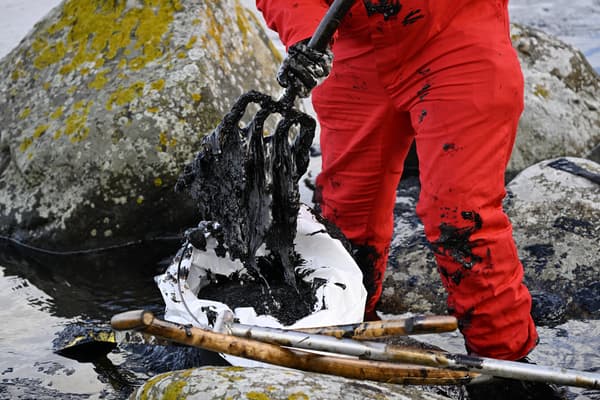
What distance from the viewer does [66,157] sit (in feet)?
14.3

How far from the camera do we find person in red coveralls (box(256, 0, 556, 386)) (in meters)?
2.74

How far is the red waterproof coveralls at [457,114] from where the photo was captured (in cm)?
275

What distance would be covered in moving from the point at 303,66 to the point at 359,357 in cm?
109

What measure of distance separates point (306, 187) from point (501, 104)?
Result: 2574mm

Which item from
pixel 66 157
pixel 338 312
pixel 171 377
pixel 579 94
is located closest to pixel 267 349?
pixel 171 377

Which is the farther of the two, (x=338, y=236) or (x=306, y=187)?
(x=306, y=187)

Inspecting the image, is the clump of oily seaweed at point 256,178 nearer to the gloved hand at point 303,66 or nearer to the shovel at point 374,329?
the gloved hand at point 303,66

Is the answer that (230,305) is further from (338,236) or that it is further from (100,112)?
(100,112)

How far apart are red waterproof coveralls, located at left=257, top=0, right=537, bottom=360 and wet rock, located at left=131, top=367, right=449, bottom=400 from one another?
33.2 inches

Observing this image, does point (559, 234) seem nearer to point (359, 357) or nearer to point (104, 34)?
point (359, 357)

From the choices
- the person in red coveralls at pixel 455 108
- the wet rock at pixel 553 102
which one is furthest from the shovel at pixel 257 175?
the wet rock at pixel 553 102

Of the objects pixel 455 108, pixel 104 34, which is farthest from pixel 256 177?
pixel 104 34

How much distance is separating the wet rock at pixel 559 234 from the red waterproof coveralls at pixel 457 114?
0.73m

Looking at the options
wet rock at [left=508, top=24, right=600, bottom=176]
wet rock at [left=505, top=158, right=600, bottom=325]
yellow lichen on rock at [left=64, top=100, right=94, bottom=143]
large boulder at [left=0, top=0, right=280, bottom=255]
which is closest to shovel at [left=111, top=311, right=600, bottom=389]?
wet rock at [left=505, top=158, right=600, bottom=325]
